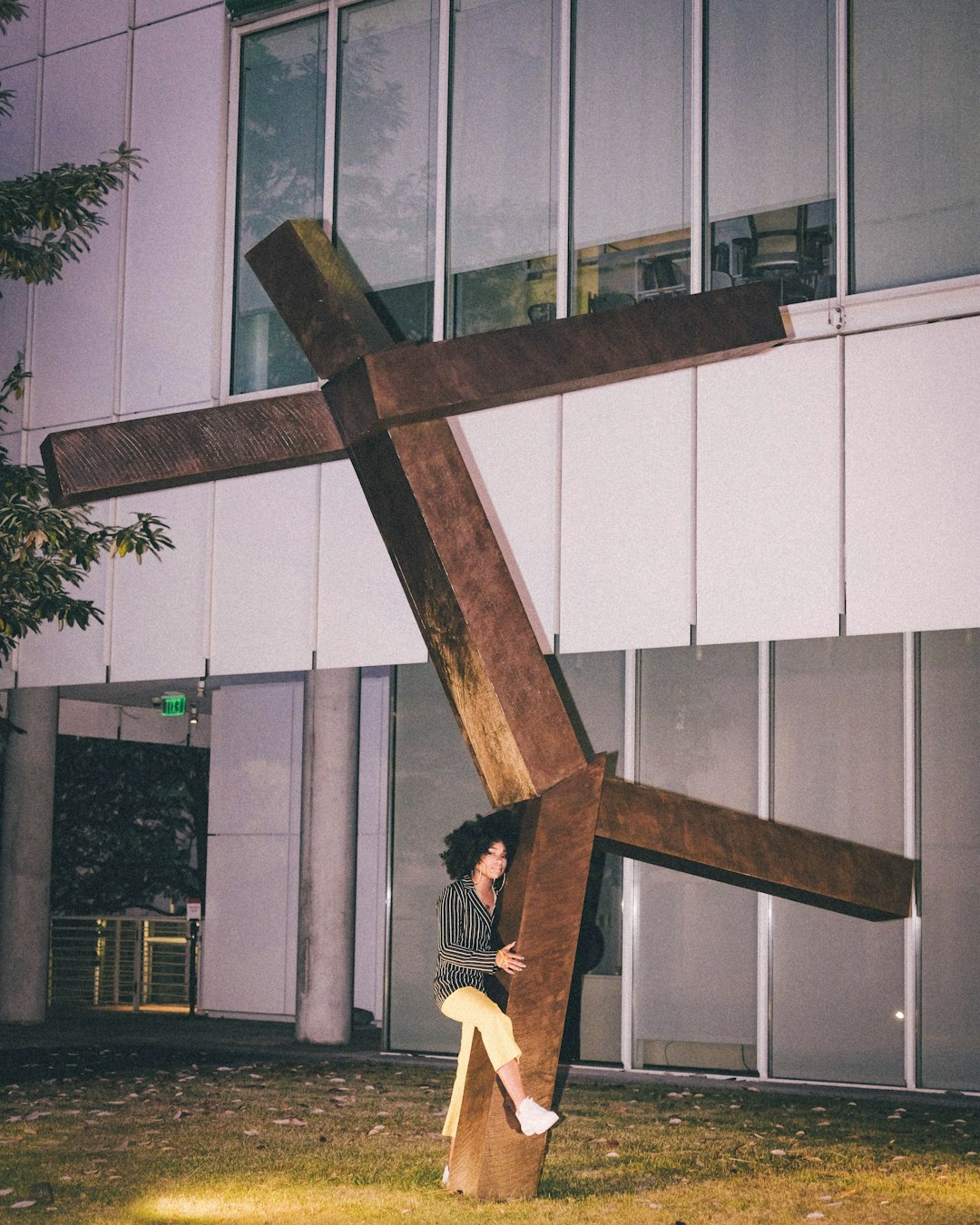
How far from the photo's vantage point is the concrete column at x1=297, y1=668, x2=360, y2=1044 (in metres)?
13.6

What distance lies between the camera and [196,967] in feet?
60.5

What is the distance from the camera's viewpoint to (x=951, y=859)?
35.4 ft

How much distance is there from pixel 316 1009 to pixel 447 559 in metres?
8.60

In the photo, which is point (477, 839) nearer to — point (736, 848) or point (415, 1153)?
point (736, 848)

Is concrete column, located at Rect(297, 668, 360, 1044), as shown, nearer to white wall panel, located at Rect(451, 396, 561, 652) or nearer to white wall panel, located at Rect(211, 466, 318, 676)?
white wall panel, located at Rect(211, 466, 318, 676)

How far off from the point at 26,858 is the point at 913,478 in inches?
402

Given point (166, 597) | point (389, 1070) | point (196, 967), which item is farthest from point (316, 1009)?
point (196, 967)

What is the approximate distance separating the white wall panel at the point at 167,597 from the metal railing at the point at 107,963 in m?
6.55

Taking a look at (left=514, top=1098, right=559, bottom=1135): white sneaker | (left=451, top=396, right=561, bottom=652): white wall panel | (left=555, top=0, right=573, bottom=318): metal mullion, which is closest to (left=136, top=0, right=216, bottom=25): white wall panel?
(left=555, top=0, right=573, bottom=318): metal mullion

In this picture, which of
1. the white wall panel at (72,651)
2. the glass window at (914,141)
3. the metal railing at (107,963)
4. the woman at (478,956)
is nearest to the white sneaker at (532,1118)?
the woman at (478,956)

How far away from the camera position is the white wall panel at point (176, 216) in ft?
44.9

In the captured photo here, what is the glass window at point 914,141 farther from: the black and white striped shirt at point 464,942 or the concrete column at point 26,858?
the concrete column at point 26,858

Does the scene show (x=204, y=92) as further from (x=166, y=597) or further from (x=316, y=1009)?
(x=316, y=1009)

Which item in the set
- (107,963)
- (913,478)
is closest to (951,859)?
(913,478)
